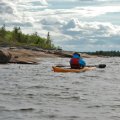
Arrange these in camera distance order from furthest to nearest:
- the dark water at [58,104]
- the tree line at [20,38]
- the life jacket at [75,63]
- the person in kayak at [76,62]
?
the tree line at [20,38] → the life jacket at [75,63] → the person in kayak at [76,62] → the dark water at [58,104]

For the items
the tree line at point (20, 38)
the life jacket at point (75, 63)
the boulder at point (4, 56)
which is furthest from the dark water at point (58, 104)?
the tree line at point (20, 38)

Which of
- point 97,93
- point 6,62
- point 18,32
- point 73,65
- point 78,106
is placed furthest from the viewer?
point 18,32

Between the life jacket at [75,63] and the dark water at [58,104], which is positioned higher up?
the life jacket at [75,63]

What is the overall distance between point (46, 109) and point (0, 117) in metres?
2.89

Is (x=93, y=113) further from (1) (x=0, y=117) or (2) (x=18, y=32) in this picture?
(2) (x=18, y=32)

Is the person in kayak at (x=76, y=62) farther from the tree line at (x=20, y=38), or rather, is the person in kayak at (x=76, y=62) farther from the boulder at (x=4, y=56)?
the tree line at (x=20, y=38)

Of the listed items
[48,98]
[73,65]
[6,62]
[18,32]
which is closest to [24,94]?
[48,98]

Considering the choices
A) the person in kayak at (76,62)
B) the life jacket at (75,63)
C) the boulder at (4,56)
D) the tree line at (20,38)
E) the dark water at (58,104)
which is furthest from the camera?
the tree line at (20,38)

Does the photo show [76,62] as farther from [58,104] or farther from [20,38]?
[20,38]

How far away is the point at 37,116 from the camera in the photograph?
17172 mm

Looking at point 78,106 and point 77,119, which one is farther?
point 78,106

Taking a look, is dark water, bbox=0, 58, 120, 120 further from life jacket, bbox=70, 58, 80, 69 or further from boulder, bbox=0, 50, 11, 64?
boulder, bbox=0, 50, 11, 64

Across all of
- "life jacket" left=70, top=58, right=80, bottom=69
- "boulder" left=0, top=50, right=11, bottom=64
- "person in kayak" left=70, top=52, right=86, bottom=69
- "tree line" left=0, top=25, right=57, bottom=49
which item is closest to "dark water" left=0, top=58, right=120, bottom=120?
"person in kayak" left=70, top=52, right=86, bottom=69

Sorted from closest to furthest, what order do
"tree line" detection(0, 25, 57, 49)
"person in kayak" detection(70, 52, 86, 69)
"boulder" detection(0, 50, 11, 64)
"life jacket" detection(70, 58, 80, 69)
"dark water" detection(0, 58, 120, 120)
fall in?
"dark water" detection(0, 58, 120, 120) → "person in kayak" detection(70, 52, 86, 69) → "life jacket" detection(70, 58, 80, 69) → "boulder" detection(0, 50, 11, 64) → "tree line" detection(0, 25, 57, 49)
